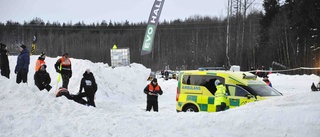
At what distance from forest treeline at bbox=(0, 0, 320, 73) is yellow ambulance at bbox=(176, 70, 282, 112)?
17809mm

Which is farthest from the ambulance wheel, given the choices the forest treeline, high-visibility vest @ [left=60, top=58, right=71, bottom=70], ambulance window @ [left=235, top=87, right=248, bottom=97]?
the forest treeline

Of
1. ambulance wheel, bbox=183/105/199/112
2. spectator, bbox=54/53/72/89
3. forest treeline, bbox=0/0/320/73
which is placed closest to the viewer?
ambulance wheel, bbox=183/105/199/112

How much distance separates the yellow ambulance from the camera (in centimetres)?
1199

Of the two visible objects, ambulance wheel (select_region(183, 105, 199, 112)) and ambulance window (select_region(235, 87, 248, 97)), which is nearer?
ambulance window (select_region(235, 87, 248, 97))

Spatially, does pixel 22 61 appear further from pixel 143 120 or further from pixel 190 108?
pixel 143 120

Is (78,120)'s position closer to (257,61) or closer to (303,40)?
(303,40)

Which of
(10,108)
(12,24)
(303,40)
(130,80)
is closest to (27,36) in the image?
(12,24)

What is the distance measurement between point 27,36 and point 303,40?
82.2 meters

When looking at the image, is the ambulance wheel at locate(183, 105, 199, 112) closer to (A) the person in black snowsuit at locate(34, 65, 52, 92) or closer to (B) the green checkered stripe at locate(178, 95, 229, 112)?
(B) the green checkered stripe at locate(178, 95, 229, 112)

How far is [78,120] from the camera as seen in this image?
302 inches

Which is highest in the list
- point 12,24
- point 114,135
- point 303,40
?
point 12,24

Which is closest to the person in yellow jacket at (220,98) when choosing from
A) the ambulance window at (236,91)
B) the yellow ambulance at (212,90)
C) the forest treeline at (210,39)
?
the yellow ambulance at (212,90)

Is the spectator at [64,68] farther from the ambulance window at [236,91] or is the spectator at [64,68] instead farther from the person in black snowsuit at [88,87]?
the ambulance window at [236,91]

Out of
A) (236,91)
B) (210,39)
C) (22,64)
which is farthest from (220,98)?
(210,39)
